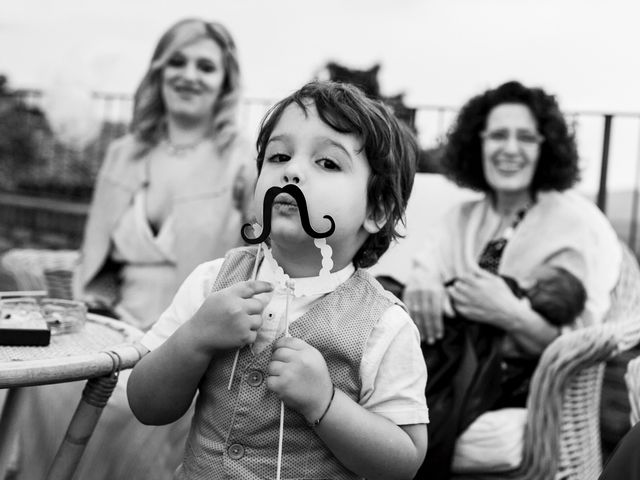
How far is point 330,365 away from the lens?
3.67 ft

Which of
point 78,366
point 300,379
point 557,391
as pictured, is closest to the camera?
point 300,379

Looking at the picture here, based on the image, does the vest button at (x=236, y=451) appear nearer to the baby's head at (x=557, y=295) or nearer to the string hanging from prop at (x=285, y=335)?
the string hanging from prop at (x=285, y=335)

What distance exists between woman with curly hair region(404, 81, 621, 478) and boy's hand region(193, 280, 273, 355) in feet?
3.07

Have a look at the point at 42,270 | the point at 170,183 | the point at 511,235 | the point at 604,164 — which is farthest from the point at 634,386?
the point at 604,164

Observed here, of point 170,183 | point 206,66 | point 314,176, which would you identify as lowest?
point 170,183

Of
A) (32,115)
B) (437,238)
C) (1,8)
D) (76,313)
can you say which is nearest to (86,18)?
(1,8)

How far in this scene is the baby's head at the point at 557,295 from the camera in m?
2.06

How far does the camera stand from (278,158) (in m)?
1.14

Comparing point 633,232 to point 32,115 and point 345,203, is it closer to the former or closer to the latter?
point 345,203

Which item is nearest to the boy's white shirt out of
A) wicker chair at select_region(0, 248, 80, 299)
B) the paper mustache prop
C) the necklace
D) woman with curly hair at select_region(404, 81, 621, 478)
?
the paper mustache prop

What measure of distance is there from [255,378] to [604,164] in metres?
3.78

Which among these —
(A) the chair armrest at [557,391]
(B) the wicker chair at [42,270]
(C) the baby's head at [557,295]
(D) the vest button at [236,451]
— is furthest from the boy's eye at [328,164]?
(B) the wicker chair at [42,270]

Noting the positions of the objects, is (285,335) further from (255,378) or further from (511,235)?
(511,235)

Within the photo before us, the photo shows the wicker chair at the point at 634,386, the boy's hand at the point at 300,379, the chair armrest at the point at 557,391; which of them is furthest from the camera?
the chair armrest at the point at 557,391
